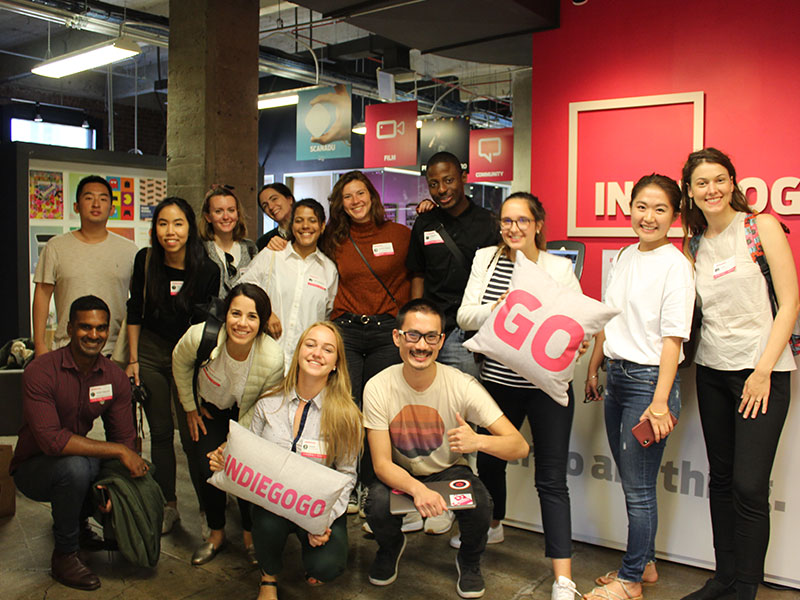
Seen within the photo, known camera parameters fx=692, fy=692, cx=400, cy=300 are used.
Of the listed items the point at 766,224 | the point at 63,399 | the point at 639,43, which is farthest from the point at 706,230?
the point at 63,399

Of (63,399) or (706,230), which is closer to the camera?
(706,230)

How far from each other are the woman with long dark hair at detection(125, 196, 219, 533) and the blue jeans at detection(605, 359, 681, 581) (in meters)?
1.82

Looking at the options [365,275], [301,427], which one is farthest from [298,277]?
[301,427]

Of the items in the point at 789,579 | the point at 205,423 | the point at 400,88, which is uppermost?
the point at 400,88

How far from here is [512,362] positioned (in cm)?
254

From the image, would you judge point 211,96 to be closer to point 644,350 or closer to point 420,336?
point 420,336

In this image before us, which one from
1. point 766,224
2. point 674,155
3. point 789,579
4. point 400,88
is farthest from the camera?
point 400,88

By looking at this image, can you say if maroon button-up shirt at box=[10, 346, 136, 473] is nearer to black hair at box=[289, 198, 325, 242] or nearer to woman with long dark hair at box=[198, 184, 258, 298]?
woman with long dark hair at box=[198, 184, 258, 298]

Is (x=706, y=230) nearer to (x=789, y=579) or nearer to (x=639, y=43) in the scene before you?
(x=789, y=579)

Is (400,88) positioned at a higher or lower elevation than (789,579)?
higher

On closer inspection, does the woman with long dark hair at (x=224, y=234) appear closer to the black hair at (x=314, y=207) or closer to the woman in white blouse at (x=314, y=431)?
the black hair at (x=314, y=207)

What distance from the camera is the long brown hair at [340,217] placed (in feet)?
10.6

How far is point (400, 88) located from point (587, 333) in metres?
10.1

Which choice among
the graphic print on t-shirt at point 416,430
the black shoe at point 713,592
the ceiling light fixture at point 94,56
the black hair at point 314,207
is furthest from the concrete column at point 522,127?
the black shoe at point 713,592
